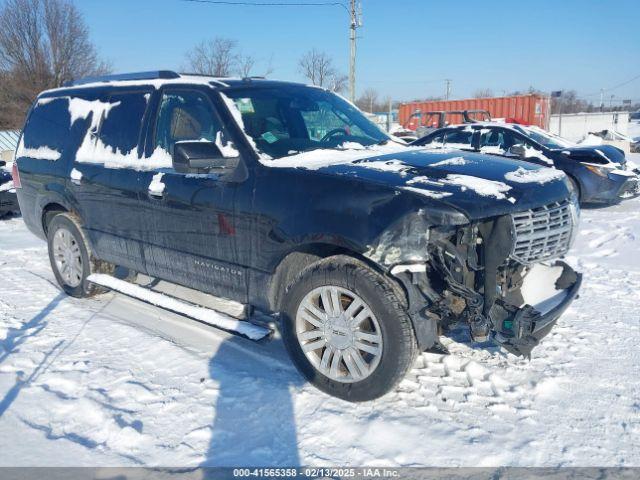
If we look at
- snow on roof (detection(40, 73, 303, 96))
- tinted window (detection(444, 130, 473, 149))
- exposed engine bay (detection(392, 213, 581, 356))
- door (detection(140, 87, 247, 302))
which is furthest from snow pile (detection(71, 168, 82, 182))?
tinted window (detection(444, 130, 473, 149))

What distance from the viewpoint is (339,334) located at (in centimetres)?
321

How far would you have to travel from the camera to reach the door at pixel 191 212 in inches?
145

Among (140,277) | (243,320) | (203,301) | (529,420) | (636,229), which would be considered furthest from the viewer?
(636,229)

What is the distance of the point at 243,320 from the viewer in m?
3.92

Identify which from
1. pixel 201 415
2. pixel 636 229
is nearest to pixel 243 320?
pixel 201 415

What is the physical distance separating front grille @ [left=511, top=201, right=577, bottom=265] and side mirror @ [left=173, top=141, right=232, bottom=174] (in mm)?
1895

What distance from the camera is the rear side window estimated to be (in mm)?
5188

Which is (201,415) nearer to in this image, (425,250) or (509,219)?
(425,250)

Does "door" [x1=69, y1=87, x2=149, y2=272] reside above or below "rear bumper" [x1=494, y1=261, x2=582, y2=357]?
above

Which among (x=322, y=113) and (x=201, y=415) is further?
(x=322, y=113)

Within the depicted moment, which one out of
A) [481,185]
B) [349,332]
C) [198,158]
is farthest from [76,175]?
[481,185]

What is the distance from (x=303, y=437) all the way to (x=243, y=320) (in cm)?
124

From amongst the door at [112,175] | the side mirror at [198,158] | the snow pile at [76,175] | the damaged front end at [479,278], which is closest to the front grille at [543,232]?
the damaged front end at [479,278]

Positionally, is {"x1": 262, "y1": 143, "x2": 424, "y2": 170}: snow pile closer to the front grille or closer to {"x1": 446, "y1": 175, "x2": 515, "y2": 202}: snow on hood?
{"x1": 446, "y1": 175, "x2": 515, "y2": 202}: snow on hood
